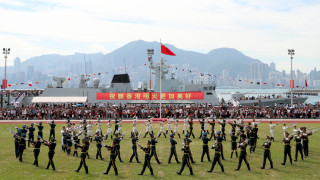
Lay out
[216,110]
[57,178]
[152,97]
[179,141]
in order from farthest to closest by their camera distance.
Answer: [152,97] → [216,110] → [179,141] → [57,178]


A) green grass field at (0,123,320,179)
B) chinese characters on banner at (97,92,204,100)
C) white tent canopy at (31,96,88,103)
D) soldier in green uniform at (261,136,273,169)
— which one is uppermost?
chinese characters on banner at (97,92,204,100)

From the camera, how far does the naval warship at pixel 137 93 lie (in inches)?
2199

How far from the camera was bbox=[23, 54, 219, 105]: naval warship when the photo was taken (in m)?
55.8

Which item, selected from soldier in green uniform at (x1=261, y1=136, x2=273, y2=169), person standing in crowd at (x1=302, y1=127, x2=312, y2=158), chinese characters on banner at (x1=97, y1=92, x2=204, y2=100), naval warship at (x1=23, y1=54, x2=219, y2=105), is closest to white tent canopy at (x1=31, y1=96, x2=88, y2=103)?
naval warship at (x1=23, y1=54, x2=219, y2=105)

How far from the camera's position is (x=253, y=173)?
15.8 metres

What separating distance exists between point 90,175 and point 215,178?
628cm

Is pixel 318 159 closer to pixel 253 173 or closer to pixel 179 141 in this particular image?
pixel 253 173

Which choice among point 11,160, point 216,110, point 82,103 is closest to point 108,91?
point 82,103

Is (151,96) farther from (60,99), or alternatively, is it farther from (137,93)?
(60,99)

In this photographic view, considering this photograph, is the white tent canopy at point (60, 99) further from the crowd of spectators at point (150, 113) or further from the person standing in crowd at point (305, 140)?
the person standing in crowd at point (305, 140)

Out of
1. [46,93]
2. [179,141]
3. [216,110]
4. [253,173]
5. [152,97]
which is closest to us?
[253,173]

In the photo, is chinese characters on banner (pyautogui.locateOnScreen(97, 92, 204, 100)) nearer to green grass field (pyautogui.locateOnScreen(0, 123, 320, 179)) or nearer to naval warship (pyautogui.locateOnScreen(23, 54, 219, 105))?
naval warship (pyautogui.locateOnScreen(23, 54, 219, 105))

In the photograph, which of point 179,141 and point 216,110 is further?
point 216,110

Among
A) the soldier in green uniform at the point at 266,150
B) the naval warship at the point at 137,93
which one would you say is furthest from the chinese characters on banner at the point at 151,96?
the soldier in green uniform at the point at 266,150
